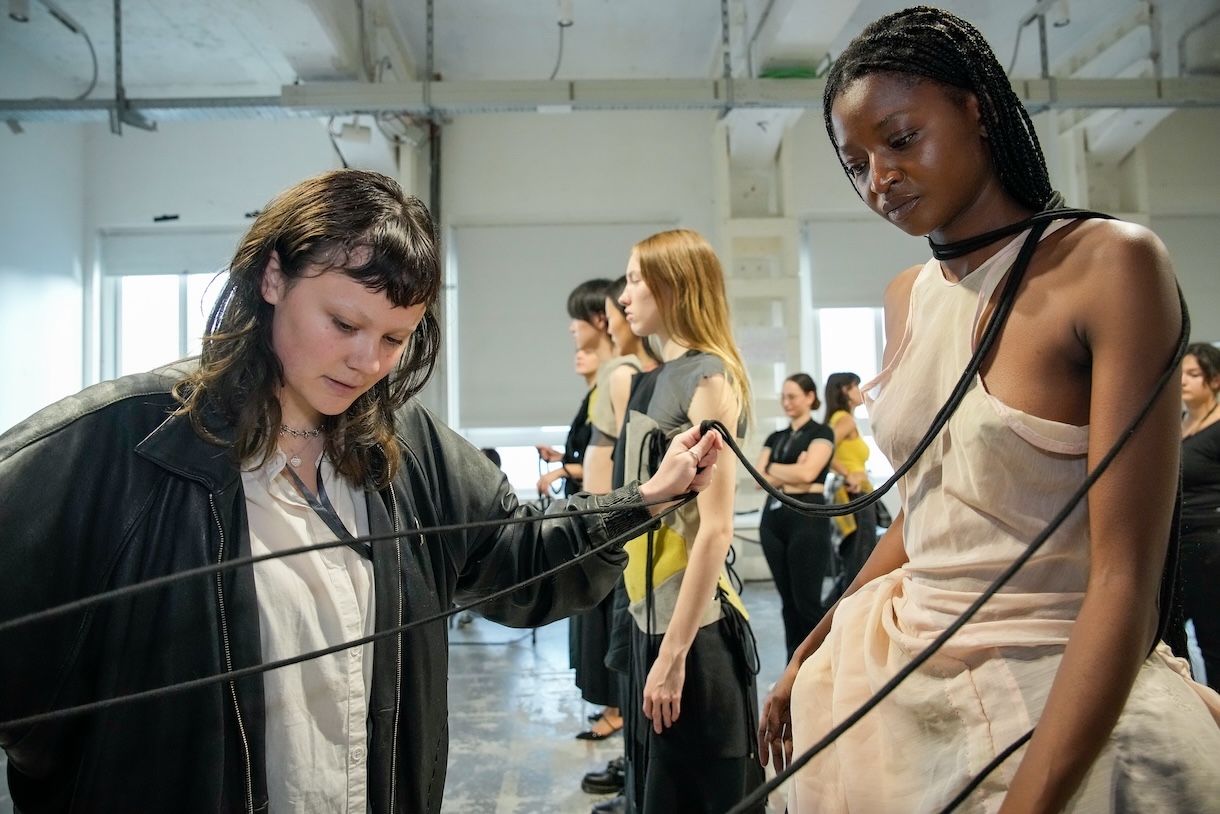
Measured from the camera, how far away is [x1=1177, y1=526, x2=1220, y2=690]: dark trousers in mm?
2887

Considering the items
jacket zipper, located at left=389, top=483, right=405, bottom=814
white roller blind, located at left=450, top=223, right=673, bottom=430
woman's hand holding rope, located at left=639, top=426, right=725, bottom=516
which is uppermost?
white roller blind, located at left=450, top=223, right=673, bottom=430

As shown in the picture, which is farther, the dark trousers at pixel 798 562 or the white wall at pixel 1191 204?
the white wall at pixel 1191 204

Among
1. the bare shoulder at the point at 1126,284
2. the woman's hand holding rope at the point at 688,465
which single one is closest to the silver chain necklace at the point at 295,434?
the woman's hand holding rope at the point at 688,465

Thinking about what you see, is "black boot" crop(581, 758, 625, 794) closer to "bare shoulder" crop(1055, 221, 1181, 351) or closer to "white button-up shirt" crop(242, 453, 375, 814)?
"white button-up shirt" crop(242, 453, 375, 814)

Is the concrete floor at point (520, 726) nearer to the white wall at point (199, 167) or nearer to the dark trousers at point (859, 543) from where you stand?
the dark trousers at point (859, 543)

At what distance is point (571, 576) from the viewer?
126cm

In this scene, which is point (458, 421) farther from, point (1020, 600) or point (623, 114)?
point (1020, 600)

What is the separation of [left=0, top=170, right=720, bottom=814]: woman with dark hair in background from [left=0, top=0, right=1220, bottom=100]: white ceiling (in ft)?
13.4

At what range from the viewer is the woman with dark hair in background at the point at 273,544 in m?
0.91

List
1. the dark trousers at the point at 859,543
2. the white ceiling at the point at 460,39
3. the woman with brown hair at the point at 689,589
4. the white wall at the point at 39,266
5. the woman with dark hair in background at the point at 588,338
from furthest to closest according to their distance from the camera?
the white wall at the point at 39,266 → the white ceiling at the point at 460,39 → the dark trousers at the point at 859,543 → the woman with dark hair in background at the point at 588,338 → the woman with brown hair at the point at 689,589

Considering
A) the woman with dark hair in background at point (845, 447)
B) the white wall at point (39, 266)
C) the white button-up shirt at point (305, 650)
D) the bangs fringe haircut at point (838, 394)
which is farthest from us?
the white wall at point (39, 266)

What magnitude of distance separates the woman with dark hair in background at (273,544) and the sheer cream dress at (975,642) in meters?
0.40

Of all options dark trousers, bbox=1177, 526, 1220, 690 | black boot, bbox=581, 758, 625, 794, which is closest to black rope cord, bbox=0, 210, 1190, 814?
black boot, bbox=581, 758, 625, 794

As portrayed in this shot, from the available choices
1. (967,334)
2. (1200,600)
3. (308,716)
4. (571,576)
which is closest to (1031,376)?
(967,334)
